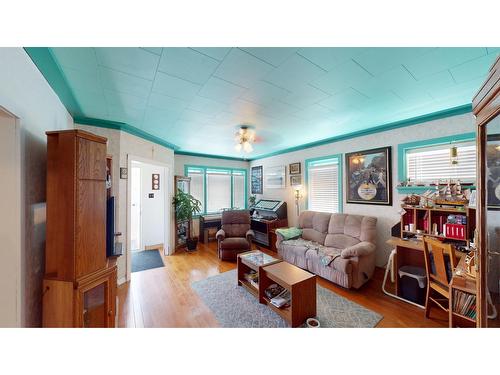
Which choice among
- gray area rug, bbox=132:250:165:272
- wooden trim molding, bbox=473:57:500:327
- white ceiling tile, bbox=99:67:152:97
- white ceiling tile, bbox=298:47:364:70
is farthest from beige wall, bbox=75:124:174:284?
wooden trim molding, bbox=473:57:500:327

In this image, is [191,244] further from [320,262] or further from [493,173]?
[493,173]

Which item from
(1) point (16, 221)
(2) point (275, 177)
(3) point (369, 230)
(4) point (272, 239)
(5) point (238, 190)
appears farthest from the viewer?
(5) point (238, 190)

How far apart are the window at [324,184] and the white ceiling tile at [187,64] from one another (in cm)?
295

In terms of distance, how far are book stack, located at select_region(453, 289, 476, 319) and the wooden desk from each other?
63 cm

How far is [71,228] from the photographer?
3.72 feet

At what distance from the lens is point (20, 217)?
1.08 meters

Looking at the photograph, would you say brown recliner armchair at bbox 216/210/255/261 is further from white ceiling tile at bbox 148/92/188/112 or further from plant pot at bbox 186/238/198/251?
white ceiling tile at bbox 148/92/188/112

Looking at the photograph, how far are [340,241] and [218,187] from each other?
3.45 metres

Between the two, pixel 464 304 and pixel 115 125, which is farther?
pixel 115 125

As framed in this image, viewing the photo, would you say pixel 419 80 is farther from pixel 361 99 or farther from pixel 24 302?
pixel 24 302

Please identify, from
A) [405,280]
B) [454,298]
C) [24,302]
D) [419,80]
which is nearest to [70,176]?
[24,302]

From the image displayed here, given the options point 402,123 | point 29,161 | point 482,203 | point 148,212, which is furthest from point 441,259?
point 148,212

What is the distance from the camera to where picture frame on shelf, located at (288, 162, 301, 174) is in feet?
14.1
